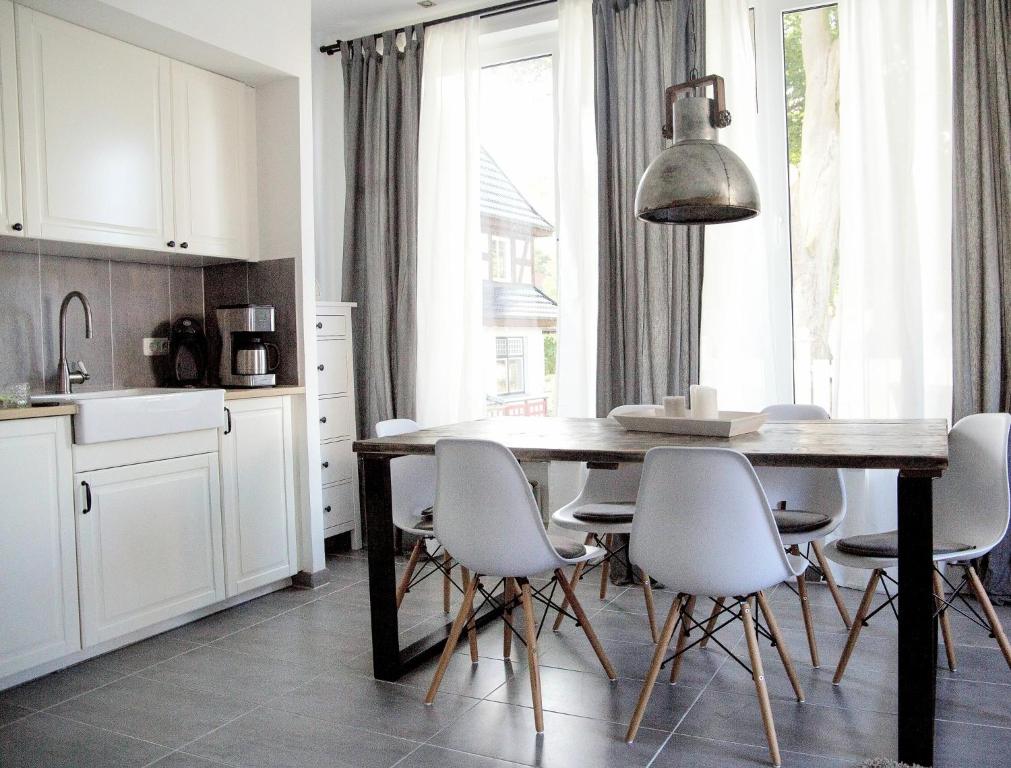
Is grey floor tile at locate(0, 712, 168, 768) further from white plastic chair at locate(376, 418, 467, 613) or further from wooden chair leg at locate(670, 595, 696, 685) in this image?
wooden chair leg at locate(670, 595, 696, 685)

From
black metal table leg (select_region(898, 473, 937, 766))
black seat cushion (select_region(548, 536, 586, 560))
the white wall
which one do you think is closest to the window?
the white wall

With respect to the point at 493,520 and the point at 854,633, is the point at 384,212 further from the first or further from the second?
the point at 854,633

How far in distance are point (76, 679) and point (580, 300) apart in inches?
102

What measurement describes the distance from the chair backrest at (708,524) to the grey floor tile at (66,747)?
1450 millimetres

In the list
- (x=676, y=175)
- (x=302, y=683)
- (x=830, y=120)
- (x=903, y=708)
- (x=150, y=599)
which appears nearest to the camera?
(x=903, y=708)

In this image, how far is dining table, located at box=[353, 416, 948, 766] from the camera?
2062mm

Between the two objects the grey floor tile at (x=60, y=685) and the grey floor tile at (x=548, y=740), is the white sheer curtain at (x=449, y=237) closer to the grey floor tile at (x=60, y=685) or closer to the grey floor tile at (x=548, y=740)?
the grey floor tile at (x=60, y=685)

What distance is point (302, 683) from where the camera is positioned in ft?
9.01

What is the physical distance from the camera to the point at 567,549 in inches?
103

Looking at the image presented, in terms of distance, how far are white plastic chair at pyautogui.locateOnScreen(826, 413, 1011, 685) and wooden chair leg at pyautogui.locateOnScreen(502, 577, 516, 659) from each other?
3.25ft

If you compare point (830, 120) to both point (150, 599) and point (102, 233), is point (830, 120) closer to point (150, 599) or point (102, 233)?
point (102, 233)

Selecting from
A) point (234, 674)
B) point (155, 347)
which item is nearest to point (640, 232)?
point (155, 347)

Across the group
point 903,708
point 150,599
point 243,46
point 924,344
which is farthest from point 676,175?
point 150,599

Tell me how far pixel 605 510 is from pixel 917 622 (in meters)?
1.28
